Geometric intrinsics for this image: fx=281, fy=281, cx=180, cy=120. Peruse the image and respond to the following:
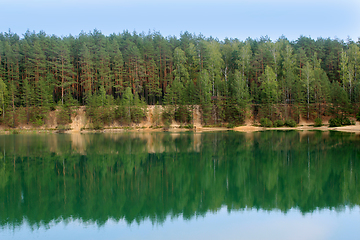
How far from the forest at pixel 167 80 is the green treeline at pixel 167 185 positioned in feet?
131

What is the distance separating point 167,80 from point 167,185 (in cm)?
5581

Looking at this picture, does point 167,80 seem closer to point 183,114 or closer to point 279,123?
point 183,114

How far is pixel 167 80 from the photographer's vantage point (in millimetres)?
67938

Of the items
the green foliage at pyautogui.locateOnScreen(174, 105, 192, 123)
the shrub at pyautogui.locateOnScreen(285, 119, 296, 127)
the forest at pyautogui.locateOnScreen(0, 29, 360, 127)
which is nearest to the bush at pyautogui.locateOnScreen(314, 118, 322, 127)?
the forest at pyautogui.locateOnScreen(0, 29, 360, 127)

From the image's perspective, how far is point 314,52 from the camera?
70125 millimetres

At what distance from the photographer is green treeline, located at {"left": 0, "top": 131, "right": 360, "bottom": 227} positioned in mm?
10281

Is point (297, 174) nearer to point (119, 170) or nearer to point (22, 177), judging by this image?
point (119, 170)

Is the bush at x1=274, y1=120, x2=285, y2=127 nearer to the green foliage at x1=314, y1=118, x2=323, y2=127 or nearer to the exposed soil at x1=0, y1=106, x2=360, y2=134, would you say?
the exposed soil at x1=0, y1=106, x2=360, y2=134

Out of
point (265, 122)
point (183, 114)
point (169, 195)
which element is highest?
point (183, 114)

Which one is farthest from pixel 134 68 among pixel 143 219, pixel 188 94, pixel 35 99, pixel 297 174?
pixel 143 219

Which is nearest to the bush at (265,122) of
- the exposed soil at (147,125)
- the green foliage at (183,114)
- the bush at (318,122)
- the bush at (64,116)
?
the exposed soil at (147,125)

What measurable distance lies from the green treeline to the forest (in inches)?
1567

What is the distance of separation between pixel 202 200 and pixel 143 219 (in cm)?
291

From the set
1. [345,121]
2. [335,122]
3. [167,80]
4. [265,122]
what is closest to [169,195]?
[265,122]
